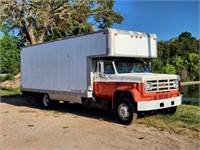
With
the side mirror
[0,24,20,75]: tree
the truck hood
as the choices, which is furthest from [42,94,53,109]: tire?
[0,24,20,75]: tree

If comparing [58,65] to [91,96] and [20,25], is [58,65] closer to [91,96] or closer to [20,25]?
[91,96]

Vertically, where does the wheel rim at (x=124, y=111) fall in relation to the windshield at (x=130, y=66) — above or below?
below

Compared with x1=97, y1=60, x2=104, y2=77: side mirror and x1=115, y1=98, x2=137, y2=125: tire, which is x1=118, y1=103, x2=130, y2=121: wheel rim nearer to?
x1=115, y1=98, x2=137, y2=125: tire

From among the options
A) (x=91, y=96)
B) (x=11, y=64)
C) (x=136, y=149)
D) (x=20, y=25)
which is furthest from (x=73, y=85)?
(x=11, y=64)

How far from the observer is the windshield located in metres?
11.2

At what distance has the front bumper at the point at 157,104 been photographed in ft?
31.8

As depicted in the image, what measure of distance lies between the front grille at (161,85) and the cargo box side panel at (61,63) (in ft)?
6.45

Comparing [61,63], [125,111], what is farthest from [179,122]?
[61,63]

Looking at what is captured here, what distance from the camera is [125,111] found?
10.1 m

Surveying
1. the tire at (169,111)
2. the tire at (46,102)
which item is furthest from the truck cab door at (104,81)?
the tire at (46,102)

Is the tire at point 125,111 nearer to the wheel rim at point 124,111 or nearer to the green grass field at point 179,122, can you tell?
the wheel rim at point 124,111

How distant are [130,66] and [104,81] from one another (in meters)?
1.11

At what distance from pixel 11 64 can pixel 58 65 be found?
22306mm

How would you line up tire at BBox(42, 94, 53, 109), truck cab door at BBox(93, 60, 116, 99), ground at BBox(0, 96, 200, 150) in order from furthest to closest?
tire at BBox(42, 94, 53, 109)
truck cab door at BBox(93, 60, 116, 99)
ground at BBox(0, 96, 200, 150)
